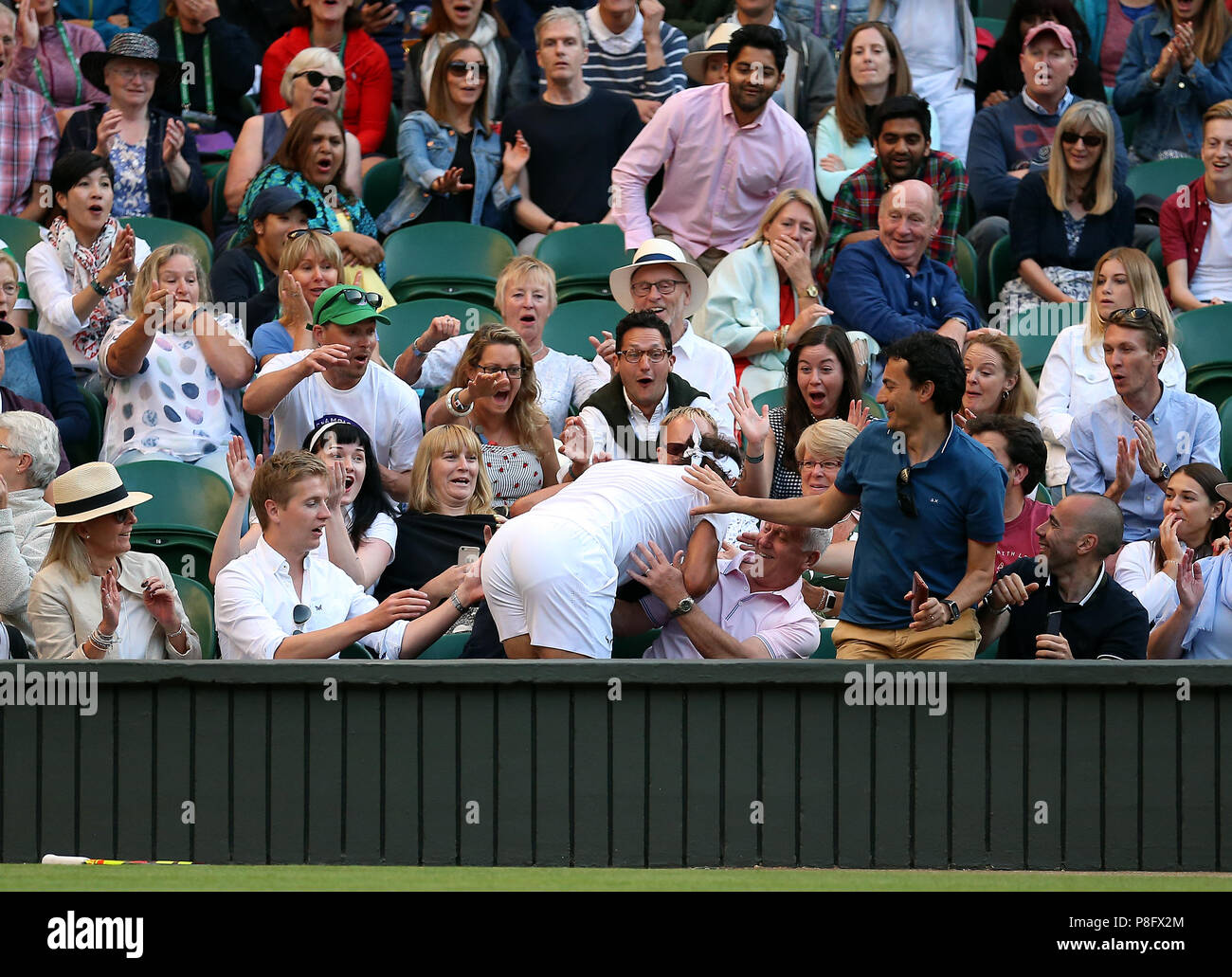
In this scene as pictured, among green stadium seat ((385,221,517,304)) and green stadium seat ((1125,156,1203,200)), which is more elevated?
green stadium seat ((1125,156,1203,200))

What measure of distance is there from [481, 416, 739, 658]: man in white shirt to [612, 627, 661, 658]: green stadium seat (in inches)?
16.5

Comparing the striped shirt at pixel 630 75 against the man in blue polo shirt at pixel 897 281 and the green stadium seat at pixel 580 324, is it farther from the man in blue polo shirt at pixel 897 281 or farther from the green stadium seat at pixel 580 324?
the man in blue polo shirt at pixel 897 281

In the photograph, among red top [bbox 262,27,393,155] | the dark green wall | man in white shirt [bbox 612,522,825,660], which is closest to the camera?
the dark green wall

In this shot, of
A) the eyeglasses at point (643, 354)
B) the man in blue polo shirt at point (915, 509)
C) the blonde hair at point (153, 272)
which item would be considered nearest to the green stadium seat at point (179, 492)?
the blonde hair at point (153, 272)

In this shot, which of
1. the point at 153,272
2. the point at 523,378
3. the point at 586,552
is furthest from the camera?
the point at 153,272

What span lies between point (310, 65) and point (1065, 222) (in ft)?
13.4

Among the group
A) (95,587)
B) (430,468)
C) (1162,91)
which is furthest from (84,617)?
(1162,91)

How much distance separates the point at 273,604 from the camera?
5.83m

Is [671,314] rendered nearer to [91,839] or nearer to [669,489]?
[669,489]

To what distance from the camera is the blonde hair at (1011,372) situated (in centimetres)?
737

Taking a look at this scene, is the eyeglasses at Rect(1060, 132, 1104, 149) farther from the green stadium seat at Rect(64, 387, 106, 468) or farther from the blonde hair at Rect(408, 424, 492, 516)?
the green stadium seat at Rect(64, 387, 106, 468)

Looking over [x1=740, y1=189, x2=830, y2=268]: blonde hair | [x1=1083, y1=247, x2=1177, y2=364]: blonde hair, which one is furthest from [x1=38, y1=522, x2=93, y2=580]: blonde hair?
[x1=1083, y1=247, x2=1177, y2=364]: blonde hair

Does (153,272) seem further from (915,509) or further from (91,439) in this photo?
(915,509)

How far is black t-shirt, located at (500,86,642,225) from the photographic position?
9.41m
